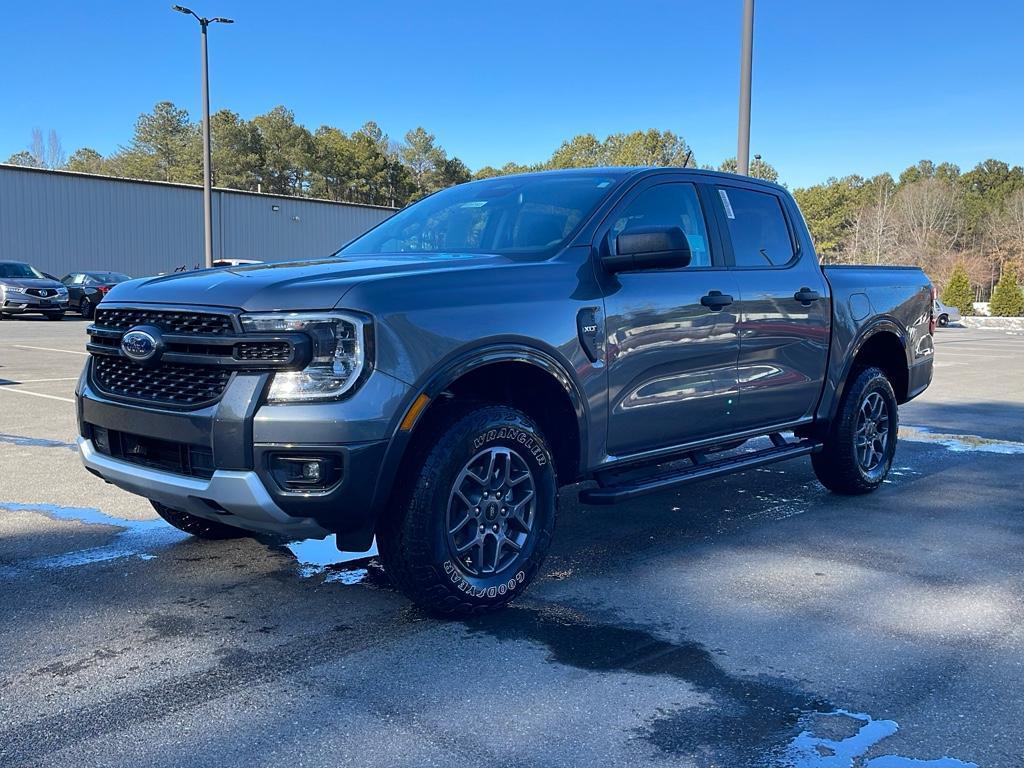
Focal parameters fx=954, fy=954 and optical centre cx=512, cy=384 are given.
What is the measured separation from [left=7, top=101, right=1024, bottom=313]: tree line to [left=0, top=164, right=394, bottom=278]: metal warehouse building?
87.7 feet

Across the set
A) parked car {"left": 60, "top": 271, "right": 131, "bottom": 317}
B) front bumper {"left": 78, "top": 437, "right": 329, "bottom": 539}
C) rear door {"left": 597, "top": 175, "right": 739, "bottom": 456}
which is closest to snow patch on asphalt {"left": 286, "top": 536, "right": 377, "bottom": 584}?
front bumper {"left": 78, "top": 437, "right": 329, "bottom": 539}

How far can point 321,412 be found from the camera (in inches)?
133

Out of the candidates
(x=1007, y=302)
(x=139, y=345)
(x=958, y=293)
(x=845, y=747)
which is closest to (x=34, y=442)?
(x=139, y=345)

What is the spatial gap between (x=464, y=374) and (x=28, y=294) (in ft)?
84.7

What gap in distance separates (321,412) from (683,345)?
2023 mm

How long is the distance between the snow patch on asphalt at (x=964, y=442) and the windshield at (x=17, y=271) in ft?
83.0

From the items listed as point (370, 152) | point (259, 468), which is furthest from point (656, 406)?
point (370, 152)

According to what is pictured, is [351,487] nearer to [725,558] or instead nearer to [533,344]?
[533,344]

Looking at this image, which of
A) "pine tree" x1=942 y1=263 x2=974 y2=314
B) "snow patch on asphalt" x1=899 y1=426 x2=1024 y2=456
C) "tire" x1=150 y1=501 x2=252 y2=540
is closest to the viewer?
"tire" x1=150 y1=501 x2=252 y2=540

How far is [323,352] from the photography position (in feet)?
11.2

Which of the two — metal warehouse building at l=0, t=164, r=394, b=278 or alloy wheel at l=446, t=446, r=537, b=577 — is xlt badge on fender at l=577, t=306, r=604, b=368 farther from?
metal warehouse building at l=0, t=164, r=394, b=278

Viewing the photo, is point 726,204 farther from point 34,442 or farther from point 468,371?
point 34,442

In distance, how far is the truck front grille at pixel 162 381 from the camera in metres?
3.55

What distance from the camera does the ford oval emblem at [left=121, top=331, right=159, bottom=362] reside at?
368 cm
